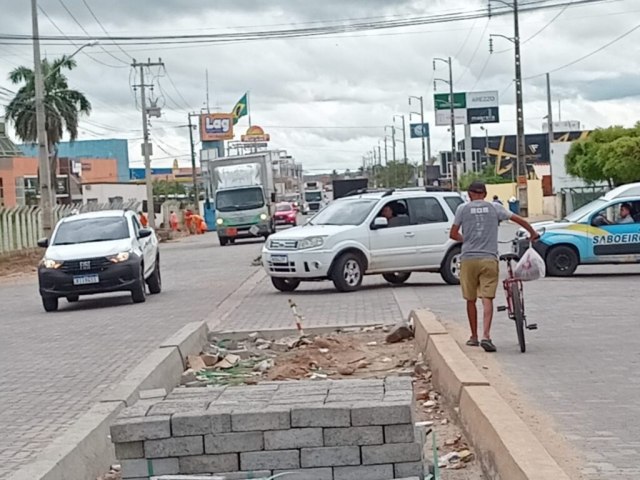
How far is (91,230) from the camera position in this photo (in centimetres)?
2120

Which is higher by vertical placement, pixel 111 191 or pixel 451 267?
pixel 111 191

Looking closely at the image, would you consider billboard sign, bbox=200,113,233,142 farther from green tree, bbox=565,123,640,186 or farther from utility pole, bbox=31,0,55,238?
utility pole, bbox=31,0,55,238

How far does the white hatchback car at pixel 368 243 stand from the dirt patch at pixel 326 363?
18.1 ft

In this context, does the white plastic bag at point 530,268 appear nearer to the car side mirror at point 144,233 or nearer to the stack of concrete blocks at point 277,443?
the stack of concrete blocks at point 277,443

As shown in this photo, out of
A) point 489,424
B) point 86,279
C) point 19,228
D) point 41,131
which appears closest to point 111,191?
point 19,228

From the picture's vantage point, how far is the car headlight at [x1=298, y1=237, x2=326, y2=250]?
784 inches

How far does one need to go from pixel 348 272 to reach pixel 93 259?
15.5 ft

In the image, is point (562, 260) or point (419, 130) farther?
point (419, 130)

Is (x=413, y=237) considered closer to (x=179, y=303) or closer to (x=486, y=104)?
(x=179, y=303)

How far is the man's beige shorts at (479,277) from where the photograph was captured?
1132 cm

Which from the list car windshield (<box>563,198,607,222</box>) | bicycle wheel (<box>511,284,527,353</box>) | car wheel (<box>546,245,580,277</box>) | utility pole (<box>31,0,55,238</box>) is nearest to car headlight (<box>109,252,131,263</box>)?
car wheel (<box>546,245,580,277</box>)

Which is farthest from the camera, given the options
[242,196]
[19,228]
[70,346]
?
[242,196]

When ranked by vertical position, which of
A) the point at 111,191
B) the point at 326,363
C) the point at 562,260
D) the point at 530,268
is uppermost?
the point at 111,191

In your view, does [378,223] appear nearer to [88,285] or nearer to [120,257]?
[120,257]
